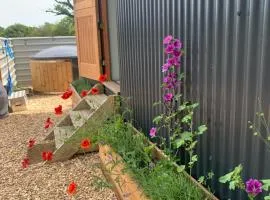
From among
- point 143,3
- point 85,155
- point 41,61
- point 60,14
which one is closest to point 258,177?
point 143,3

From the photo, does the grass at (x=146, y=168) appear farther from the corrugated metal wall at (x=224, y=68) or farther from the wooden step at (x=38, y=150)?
the wooden step at (x=38, y=150)

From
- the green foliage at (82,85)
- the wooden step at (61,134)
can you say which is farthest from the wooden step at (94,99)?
the green foliage at (82,85)

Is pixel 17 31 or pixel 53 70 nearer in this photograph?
pixel 53 70

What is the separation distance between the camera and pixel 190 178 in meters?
2.32

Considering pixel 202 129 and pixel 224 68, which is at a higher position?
pixel 224 68

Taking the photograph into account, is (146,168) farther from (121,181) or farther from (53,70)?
(53,70)

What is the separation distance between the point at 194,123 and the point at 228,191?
1.83ft

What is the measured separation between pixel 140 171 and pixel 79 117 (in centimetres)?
213

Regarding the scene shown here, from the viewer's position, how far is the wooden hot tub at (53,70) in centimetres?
966

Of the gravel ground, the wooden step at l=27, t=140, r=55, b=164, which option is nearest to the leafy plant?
the gravel ground

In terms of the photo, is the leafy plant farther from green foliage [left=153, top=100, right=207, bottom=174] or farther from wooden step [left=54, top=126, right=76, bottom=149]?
wooden step [left=54, top=126, right=76, bottom=149]

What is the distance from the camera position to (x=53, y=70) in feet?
31.8

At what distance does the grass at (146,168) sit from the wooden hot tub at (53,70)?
6357mm

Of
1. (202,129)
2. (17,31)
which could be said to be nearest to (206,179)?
(202,129)
